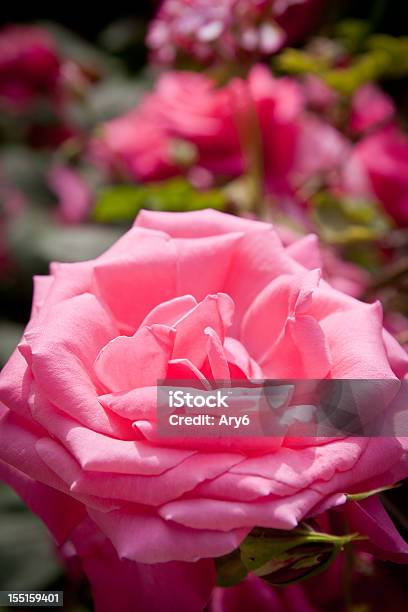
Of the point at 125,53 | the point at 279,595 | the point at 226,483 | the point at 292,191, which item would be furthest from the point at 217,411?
the point at 125,53

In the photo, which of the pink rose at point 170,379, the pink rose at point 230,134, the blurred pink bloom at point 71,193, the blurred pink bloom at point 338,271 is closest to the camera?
the pink rose at point 170,379

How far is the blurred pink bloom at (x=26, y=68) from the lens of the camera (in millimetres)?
971

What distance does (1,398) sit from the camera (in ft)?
1.04

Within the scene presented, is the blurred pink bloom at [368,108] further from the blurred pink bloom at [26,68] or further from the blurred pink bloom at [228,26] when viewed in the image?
the blurred pink bloom at [26,68]

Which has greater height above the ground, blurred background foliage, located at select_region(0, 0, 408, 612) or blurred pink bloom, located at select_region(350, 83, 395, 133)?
blurred pink bloom, located at select_region(350, 83, 395, 133)

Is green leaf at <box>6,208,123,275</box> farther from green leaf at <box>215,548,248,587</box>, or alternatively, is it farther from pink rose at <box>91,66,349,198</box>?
green leaf at <box>215,548,248,587</box>

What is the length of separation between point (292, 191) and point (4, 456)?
42cm

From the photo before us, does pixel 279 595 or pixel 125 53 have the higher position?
pixel 125 53

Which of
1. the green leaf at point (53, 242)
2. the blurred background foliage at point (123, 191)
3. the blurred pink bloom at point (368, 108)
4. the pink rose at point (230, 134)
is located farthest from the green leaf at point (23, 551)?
the blurred pink bloom at point (368, 108)

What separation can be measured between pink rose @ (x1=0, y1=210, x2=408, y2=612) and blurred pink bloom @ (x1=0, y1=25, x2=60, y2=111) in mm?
682

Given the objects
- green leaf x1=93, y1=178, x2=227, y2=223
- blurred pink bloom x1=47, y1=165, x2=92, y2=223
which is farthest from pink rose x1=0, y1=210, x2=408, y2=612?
blurred pink bloom x1=47, y1=165, x2=92, y2=223

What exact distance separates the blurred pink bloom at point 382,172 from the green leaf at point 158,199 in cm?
15

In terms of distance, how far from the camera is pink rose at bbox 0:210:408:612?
0.28 meters

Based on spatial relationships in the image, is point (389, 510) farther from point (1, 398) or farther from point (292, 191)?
point (292, 191)
